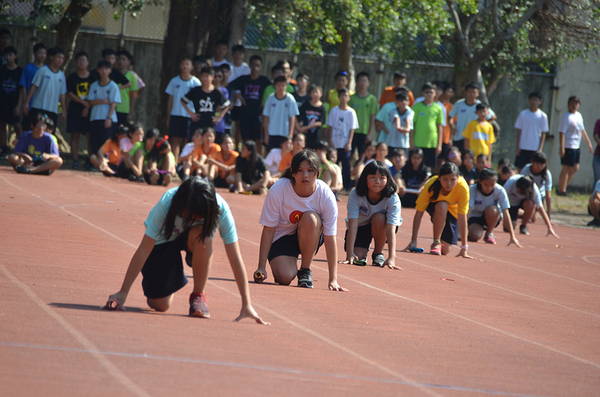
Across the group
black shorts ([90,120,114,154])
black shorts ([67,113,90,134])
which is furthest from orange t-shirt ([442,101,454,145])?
black shorts ([67,113,90,134])

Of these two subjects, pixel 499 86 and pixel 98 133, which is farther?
pixel 499 86

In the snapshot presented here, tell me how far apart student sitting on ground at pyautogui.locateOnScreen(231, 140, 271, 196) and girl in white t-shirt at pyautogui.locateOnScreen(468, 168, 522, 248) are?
14.1 feet

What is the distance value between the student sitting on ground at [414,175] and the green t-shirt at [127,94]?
227 inches

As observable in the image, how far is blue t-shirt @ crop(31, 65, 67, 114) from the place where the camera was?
14.1m

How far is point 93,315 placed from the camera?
4711 millimetres

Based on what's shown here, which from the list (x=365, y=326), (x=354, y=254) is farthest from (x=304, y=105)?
(x=365, y=326)

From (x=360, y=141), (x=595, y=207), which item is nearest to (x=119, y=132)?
(x=360, y=141)

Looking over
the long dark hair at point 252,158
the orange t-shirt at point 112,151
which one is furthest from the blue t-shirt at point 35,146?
the long dark hair at point 252,158

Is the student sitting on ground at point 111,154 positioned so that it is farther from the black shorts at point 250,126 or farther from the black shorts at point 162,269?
the black shorts at point 162,269

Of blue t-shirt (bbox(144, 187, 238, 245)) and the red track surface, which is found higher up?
blue t-shirt (bbox(144, 187, 238, 245))

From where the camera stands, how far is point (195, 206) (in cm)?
455

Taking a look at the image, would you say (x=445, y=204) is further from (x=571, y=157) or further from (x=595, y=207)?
(x=571, y=157)

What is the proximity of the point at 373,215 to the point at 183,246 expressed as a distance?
3.41 metres

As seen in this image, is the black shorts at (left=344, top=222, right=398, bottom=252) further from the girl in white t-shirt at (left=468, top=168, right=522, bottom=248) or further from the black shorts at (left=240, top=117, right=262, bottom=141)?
the black shorts at (left=240, top=117, right=262, bottom=141)
